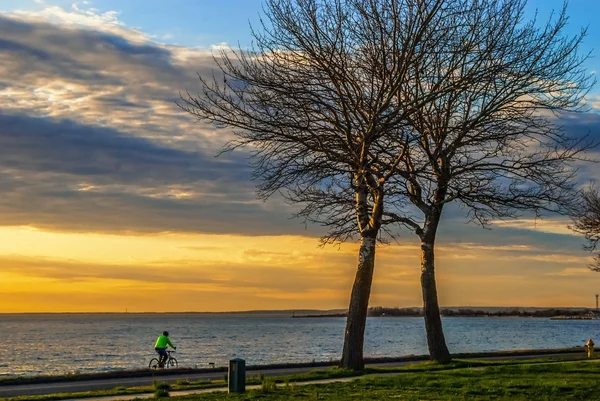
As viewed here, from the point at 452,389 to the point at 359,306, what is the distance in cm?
600

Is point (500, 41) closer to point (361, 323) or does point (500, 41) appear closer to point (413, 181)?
point (413, 181)

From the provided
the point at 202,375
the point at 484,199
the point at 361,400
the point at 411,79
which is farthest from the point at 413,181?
the point at 361,400

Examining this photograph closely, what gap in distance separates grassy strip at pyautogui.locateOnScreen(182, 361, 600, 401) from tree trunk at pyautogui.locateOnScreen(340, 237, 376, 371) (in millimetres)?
2336

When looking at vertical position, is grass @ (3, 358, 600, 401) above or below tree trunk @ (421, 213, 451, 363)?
below

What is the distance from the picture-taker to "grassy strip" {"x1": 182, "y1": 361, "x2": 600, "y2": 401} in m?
16.9

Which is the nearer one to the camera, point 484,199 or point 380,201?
point 380,201

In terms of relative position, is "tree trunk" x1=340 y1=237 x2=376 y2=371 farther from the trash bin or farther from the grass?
the trash bin

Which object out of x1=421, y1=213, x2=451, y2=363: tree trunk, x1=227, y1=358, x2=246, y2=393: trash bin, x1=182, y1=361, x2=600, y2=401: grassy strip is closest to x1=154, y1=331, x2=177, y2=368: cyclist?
x1=421, y1=213, x2=451, y2=363: tree trunk

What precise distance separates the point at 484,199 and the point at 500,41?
5.77 meters

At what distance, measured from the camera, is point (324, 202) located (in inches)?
1078

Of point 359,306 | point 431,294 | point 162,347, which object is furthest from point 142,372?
point 431,294

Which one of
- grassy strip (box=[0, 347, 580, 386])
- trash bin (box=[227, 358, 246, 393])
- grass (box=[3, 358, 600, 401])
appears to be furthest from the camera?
grassy strip (box=[0, 347, 580, 386])

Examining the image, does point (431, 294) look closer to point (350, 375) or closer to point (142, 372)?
point (350, 375)

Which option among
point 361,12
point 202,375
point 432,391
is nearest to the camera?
point 432,391
